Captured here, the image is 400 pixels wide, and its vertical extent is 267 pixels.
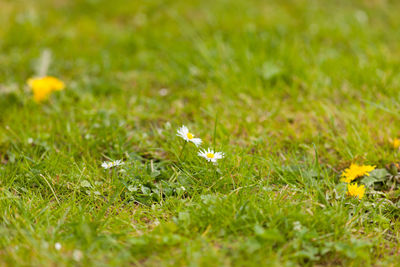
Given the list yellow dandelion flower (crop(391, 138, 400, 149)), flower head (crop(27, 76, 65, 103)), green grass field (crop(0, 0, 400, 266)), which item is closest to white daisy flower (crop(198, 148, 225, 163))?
green grass field (crop(0, 0, 400, 266))

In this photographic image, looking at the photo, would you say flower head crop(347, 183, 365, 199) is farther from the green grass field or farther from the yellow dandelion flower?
the yellow dandelion flower

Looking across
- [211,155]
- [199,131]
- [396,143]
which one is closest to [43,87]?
[199,131]

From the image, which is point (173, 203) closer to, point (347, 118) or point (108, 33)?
point (347, 118)

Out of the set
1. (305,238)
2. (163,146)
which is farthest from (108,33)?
(305,238)

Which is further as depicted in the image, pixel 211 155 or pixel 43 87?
pixel 43 87

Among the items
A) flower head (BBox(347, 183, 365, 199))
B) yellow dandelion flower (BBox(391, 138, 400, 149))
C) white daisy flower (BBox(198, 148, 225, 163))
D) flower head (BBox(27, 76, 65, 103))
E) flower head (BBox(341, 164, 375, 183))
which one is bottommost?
flower head (BBox(347, 183, 365, 199))

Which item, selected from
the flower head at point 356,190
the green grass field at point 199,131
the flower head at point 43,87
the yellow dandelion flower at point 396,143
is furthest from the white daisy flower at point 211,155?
the flower head at point 43,87

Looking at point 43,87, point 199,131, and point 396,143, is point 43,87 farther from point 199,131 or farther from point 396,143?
point 396,143
